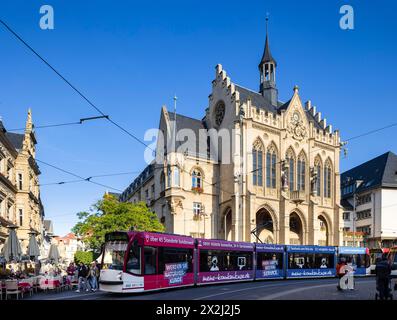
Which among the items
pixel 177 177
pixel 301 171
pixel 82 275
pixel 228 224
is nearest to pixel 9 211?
pixel 177 177

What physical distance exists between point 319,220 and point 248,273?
1034 inches

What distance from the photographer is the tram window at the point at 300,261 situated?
107 feet

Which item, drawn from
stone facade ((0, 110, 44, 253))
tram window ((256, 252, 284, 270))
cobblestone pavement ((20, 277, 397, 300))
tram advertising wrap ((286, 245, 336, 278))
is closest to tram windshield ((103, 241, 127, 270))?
cobblestone pavement ((20, 277, 397, 300))

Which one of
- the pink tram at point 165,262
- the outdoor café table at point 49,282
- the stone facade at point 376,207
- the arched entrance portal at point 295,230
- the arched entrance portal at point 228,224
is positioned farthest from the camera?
the stone facade at point 376,207

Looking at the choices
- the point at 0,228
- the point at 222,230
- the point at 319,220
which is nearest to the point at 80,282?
the point at 0,228

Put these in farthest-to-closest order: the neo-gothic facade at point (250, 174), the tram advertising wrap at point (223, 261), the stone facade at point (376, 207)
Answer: the stone facade at point (376, 207), the neo-gothic facade at point (250, 174), the tram advertising wrap at point (223, 261)

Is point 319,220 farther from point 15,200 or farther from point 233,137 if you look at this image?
point 15,200

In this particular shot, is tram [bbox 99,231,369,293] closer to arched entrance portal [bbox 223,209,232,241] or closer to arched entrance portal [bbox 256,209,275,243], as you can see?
arched entrance portal [bbox 256,209,275,243]

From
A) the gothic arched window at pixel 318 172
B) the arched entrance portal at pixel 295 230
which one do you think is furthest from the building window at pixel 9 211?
the gothic arched window at pixel 318 172

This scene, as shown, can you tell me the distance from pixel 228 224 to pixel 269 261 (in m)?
17.5

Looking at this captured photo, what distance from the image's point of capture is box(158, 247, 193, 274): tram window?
21.6m

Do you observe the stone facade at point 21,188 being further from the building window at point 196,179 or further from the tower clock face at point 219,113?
the tower clock face at point 219,113

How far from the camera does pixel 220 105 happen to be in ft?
167

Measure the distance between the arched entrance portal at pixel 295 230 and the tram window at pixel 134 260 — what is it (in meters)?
33.4
